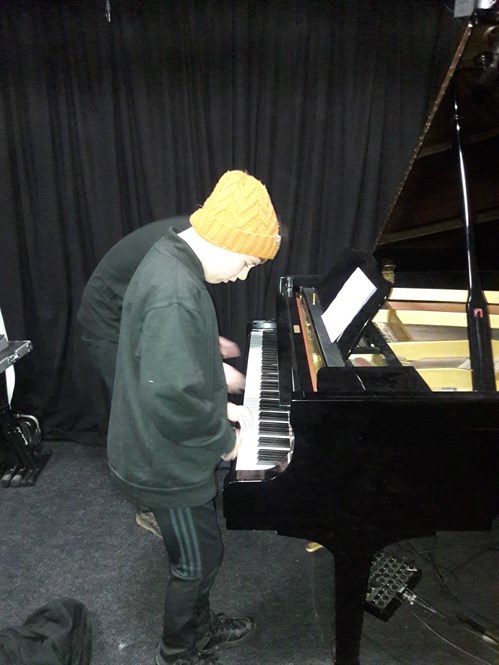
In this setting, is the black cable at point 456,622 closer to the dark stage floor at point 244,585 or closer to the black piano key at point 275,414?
the dark stage floor at point 244,585

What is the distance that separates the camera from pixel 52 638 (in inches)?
58.1

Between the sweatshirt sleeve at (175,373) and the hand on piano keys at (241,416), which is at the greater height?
the sweatshirt sleeve at (175,373)

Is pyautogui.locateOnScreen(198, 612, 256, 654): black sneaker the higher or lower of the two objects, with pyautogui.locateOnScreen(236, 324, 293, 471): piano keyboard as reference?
lower

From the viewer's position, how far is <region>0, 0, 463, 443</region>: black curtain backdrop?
241 cm

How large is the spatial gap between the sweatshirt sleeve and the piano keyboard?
0.67ft

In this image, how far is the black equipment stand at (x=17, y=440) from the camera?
2.45 m

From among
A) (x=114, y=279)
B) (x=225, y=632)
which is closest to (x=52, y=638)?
(x=225, y=632)

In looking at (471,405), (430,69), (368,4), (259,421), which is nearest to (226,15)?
(368,4)

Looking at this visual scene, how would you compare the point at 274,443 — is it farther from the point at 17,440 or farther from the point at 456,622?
the point at 17,440

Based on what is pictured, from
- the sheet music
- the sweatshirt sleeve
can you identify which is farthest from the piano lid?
the sweatshirt sleeve

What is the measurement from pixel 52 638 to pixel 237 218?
4.39 feet

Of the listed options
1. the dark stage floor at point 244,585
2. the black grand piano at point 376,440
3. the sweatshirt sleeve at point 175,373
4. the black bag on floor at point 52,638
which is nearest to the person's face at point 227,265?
the sweatshirt sleeve at point 175,373

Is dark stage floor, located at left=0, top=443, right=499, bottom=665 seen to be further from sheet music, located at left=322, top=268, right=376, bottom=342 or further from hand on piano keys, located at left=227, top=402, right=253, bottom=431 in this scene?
sheet music, located at left=322, top=268, right=376, bottom=342

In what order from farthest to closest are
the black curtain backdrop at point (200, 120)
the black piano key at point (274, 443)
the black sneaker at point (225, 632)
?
the black curtain backdrop at point (200, 120)
the black sneaker at point (225, 632)
the black piano key at point (274, 443)
